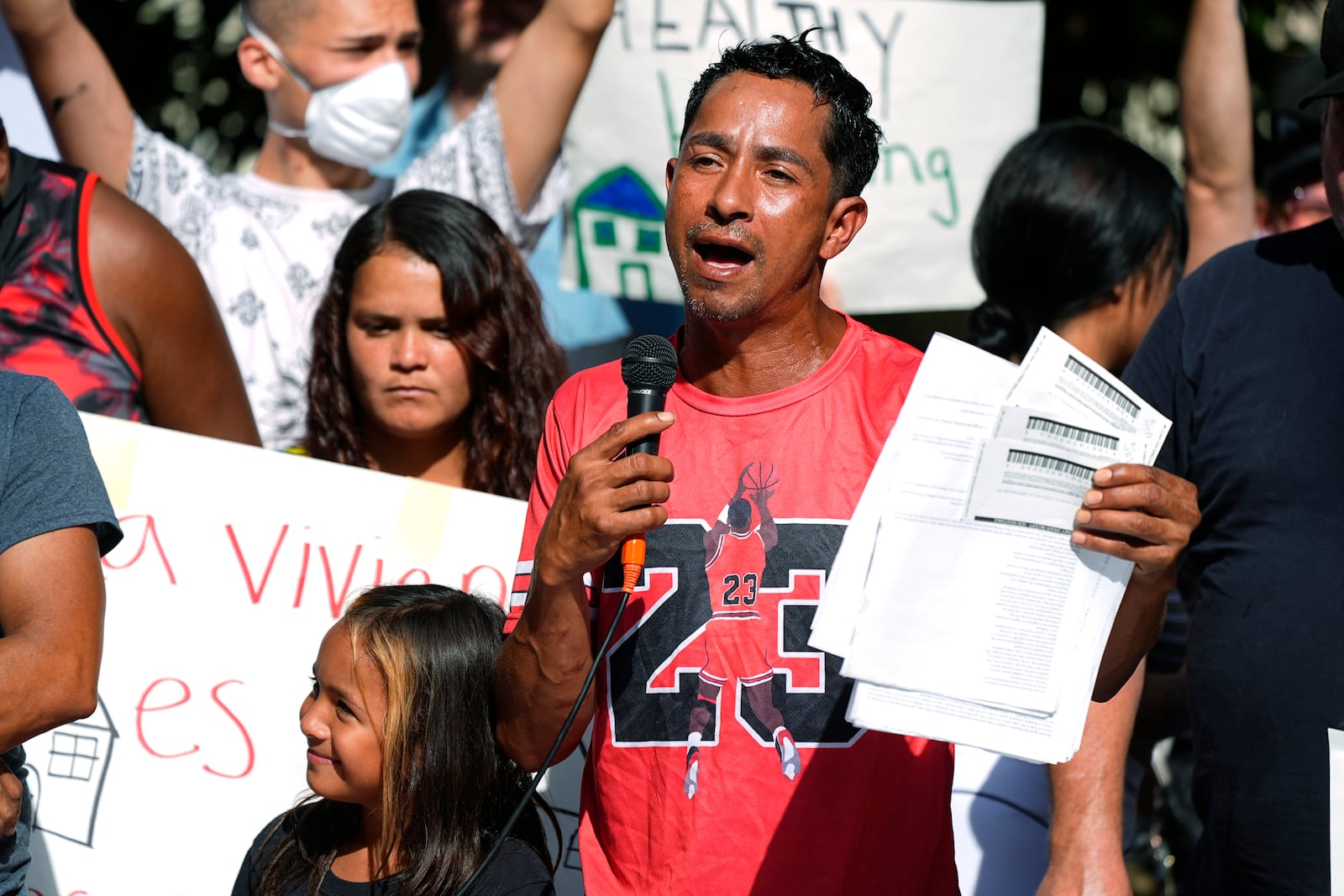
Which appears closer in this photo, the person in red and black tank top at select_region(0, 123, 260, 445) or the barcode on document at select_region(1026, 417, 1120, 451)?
the barcode on document at select_region(1026, 417, 1120, 451)

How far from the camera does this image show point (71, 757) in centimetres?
302

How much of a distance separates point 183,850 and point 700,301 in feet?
5.70

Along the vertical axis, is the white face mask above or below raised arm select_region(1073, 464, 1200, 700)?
above

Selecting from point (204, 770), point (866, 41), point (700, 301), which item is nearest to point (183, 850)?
point (204, 770)

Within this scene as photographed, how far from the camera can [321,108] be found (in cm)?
419

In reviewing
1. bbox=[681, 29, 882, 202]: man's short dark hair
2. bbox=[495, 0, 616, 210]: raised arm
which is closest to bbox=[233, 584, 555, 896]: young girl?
bbox=[681, 29, 882, 202]: man's short dark hair

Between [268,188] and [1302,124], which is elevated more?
[1302,124]

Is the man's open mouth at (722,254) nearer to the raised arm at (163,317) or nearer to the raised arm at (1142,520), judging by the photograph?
the raised arm at (1142,520)

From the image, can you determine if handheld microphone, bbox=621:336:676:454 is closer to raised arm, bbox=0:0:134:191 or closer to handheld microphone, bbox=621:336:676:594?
handheld microphone, bbox=621:336:676:594

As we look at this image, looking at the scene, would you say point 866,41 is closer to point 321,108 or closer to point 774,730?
point 321,108

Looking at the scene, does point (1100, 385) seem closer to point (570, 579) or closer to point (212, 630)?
point (570, 579)

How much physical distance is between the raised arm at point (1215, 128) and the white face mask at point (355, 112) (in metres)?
2.38

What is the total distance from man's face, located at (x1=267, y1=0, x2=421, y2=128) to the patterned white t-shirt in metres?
0.29

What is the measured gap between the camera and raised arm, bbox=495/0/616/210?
13.2 feet
